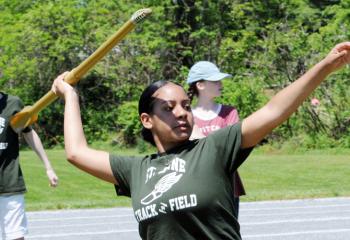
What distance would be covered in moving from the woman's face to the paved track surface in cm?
632

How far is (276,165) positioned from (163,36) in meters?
11.2

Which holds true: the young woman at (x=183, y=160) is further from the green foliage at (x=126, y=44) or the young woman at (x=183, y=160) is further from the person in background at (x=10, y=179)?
the green foliage at (x=126, y=44)

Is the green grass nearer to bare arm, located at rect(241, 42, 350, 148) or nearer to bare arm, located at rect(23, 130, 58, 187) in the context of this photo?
bare arm, located at rect(23, 130, 58, 187)

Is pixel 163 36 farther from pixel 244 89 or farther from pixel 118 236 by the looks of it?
pixel 118 236

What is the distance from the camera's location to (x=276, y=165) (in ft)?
62.0

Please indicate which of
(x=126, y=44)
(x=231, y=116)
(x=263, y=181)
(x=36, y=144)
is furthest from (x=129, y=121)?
(x=231, y=116)

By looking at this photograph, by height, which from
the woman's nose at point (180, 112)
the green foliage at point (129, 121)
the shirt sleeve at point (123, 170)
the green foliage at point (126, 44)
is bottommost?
the green foliage at point (129, 121)

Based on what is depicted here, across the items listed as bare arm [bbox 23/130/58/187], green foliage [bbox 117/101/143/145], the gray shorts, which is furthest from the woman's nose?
green foliage [bbox 117/101/143/145]

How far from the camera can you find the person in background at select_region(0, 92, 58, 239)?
6.55 m

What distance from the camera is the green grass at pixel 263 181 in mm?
13641

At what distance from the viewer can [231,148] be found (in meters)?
3.16

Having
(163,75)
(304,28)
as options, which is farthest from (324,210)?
(163,75)

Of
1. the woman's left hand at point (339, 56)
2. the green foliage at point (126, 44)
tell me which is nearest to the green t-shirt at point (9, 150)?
the woman's left hand at point (339, 56)

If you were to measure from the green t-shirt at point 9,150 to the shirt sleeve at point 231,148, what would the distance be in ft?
11.8
